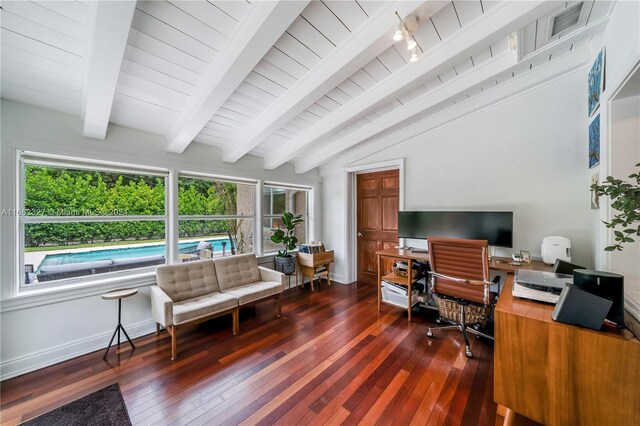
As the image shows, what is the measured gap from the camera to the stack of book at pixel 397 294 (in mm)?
2912

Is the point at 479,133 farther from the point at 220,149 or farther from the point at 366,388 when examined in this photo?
the point at 220,149

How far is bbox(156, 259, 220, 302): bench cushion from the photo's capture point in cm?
253

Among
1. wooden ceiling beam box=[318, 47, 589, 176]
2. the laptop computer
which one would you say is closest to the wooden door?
wooden ceiling beam box=[318, 47, 589, 176]

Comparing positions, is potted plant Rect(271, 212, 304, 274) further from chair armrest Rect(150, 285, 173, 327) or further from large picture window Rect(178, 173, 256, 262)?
chair armrest Rect(150, 285, 173, 327)


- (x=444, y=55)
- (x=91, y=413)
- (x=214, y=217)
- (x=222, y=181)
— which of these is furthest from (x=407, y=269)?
(x=91, y=413)

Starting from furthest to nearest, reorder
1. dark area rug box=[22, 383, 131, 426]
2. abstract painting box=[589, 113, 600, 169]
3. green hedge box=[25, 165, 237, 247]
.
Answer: green hedge box=[25, 165, 237, 247] → abstract painting box=[589, 113, 600, 169] → dark area rug box=[22, 383, 131, 426]

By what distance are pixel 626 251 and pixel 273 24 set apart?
8.42 ft

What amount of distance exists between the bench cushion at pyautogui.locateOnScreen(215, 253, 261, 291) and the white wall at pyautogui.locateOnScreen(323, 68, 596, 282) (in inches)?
102

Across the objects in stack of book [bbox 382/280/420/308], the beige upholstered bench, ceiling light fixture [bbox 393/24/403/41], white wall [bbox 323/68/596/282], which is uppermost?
ceiling light fixture [bbox 393/24/403/41]

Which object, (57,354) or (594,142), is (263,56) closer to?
(594,142)

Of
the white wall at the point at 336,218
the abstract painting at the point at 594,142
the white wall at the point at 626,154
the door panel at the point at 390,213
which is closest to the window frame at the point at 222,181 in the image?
the white wall at the point at 336,218

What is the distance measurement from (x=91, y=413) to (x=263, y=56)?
2.78 metres

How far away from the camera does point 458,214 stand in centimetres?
281

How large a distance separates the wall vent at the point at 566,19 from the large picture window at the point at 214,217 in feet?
12.2
